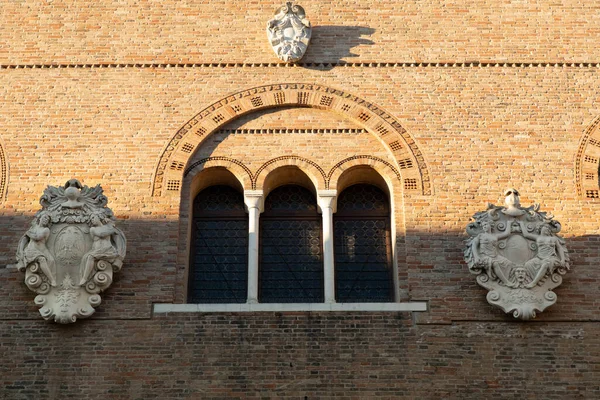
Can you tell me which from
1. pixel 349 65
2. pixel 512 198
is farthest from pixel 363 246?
pixel 349 65

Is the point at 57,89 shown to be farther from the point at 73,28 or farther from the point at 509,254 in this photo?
the point at 509,254

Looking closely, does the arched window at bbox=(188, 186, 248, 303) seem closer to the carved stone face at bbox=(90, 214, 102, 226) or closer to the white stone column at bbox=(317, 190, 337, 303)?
the white stone column at bbox=(317, 190, 337, 303)

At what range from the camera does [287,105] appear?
1684cm

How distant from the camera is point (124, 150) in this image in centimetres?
1633

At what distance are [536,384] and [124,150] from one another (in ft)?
22.7

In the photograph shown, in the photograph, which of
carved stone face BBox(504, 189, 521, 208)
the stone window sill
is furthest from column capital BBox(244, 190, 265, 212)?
carved stone face BBox(504, 189, 521, 208)

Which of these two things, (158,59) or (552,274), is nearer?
(552,274)

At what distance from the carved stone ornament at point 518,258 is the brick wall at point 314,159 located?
256 mm

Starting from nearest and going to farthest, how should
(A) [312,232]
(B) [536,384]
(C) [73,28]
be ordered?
(B) [536,384] → (A) [312,232] → (C) [73,28]

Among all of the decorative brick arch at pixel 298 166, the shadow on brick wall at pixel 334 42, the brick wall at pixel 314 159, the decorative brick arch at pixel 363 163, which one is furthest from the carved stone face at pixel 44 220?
the shadow on brick wall at pixel 334 42

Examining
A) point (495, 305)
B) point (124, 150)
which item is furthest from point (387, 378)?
point (124, 150)

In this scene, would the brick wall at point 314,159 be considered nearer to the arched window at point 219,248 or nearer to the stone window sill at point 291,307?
the stone window sill at point 291,307

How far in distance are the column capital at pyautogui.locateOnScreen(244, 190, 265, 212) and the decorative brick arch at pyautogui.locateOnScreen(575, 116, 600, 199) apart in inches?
186

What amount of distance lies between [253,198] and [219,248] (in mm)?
912
